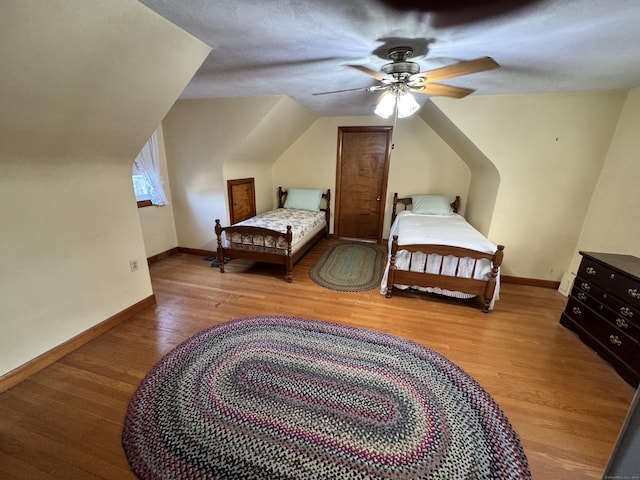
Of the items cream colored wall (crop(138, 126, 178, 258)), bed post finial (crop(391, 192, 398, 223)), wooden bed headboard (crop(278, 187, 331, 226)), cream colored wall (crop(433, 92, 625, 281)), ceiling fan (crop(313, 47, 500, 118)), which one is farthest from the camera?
wooden bed headboard (crop(278, 187, 331, 226))

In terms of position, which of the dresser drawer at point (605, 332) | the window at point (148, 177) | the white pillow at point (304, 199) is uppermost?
the window at point (148, 177)

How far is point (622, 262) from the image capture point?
1.99m

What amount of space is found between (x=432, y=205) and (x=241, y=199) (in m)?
2.76

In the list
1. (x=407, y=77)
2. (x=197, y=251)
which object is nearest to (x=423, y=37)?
(x=407, y=77)

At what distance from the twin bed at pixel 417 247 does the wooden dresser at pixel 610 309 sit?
1.91 ft

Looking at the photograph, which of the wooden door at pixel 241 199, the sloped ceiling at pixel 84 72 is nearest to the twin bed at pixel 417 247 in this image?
the wooden door at pixel 241 199

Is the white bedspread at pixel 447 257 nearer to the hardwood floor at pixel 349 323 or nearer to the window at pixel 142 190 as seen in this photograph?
the hardwood floor at pixel 349 323

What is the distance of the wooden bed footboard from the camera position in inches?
95.0

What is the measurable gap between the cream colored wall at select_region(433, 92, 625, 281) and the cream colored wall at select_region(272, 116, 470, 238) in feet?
3.45

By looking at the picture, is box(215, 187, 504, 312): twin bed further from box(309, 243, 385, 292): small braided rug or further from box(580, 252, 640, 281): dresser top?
box(580, 252, 640, 281): dresser top

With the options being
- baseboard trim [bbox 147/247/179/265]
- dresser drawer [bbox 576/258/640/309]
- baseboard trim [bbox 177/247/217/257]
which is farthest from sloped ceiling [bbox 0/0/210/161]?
dresser drawer [bbox 576/258/640/309]

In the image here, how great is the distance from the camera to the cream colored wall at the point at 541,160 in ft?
8.44

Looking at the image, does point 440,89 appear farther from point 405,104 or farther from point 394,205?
point 394,205

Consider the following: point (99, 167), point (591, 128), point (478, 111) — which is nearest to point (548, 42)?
point (478, 111)
